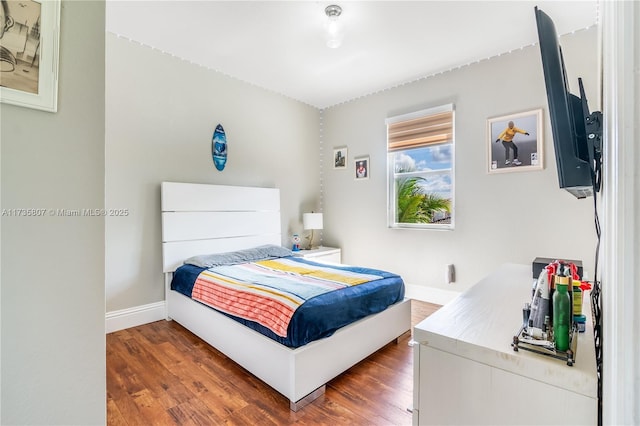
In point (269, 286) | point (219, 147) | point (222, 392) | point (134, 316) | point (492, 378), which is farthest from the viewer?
point (219, 147)

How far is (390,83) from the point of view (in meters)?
3.72

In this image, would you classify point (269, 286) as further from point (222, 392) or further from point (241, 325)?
point (222, 392)

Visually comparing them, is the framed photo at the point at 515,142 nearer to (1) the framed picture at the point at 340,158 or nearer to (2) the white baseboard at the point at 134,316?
(1) the framed picture at the point at 340,158

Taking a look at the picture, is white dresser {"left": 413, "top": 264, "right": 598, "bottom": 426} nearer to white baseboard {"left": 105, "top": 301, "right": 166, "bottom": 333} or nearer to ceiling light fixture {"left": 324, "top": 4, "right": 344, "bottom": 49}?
ceiling light fixture {"left": 324, "top": 4, "right": 344, "bottom": 49}

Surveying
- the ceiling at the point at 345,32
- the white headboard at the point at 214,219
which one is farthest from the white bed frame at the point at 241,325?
the ceiling at the point at 345,32

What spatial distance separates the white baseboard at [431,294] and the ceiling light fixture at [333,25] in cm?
282

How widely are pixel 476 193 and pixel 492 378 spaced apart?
9.01ft

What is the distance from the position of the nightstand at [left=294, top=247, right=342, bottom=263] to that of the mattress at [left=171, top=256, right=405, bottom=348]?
119 cm

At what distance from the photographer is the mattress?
1711 mm

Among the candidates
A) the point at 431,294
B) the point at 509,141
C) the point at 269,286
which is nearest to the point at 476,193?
the point at 509,141

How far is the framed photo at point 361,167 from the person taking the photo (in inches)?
163

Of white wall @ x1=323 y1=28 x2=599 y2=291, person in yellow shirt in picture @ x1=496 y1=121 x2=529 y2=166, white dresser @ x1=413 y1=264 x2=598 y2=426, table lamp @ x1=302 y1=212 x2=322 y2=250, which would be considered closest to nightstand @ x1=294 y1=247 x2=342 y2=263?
white wall @ x1=323 y1=28 x2=599 y2=291

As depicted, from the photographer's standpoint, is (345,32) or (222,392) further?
(345,32)

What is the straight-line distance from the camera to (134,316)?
2.83 m
